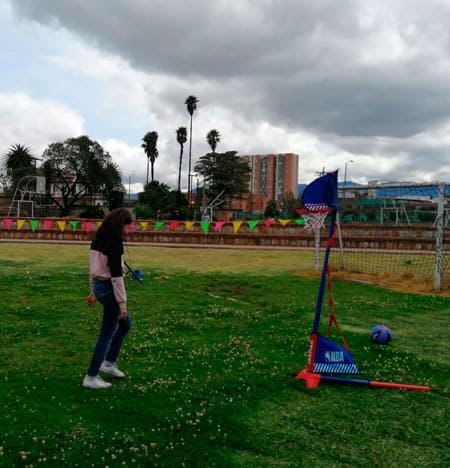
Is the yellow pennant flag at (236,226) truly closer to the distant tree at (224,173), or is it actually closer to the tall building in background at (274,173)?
the distant tree at (224,173)

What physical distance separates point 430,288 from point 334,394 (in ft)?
28.7

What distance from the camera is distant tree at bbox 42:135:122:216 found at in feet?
197

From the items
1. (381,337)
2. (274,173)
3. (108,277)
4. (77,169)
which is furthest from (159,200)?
(274,173)

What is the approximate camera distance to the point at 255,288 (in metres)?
12.1

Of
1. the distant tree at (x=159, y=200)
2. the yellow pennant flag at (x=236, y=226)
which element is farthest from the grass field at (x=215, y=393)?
the distant tree at (x=159, y=200)

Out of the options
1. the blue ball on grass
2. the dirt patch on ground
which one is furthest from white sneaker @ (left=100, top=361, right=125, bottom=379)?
the dirt patch on ground

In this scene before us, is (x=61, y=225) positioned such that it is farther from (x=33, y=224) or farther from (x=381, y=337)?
(x=381, y=337)

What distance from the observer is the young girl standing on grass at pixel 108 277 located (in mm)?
4547

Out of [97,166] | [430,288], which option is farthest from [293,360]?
[97,166]

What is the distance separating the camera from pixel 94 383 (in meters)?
4.79

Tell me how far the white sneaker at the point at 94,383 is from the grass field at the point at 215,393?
0.09 m

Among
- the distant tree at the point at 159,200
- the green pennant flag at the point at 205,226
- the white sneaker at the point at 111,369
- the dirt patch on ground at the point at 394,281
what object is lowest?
the white sneaker at the point at 111,369

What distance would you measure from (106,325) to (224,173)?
221 feet

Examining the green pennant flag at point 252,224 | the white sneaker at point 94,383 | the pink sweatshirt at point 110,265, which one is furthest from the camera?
the green pennant flag at point 252,224
